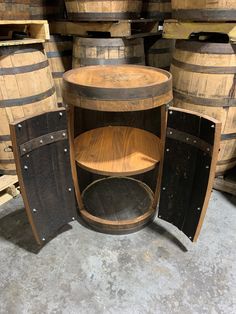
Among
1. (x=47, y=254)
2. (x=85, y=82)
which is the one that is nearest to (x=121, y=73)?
(x=85, y=82)

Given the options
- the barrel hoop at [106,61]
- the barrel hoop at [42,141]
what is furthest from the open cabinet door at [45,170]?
the barrel hoop at [106,61]

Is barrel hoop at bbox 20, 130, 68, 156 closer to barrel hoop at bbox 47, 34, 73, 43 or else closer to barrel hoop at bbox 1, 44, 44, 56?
barrel hoop at bbox 1, 44, 44, 56

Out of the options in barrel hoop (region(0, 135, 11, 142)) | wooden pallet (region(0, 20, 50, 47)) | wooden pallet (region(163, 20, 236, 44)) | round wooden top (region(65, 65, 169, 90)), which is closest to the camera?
round wooden top (region(65, 65, 169, 90))

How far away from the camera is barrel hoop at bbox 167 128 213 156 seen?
1.50m

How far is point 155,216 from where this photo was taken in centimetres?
217

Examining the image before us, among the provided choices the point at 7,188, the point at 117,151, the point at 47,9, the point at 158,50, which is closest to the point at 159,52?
the point at 158,50

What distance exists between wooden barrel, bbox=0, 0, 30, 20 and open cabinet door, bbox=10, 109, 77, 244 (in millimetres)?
1346

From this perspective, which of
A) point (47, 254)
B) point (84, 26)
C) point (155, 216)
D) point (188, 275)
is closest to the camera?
point (188, 275)

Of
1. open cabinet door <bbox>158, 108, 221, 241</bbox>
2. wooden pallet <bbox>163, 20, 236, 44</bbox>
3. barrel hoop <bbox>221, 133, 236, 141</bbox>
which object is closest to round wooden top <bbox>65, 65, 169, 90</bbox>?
open cabinet door <bbox>158, 108, 221, 241</bbox>

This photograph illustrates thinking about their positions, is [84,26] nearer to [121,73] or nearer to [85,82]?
[121,73]

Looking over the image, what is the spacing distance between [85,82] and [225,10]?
1076mm

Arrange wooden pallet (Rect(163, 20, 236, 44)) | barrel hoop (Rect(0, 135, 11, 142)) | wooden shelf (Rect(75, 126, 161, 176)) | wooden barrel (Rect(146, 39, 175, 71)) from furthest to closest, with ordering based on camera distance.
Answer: wooden barrel (Rect(146, 39, 175, 71))
barrel hoop (Rect(0, 135, 11, 142))
wooden pallet (Rect(163, 20, 236, 44))
wooden shelf (Rect(75, 126, 161, 176))

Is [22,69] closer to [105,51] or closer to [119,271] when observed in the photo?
[105,51]

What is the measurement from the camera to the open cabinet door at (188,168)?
1.49 m
